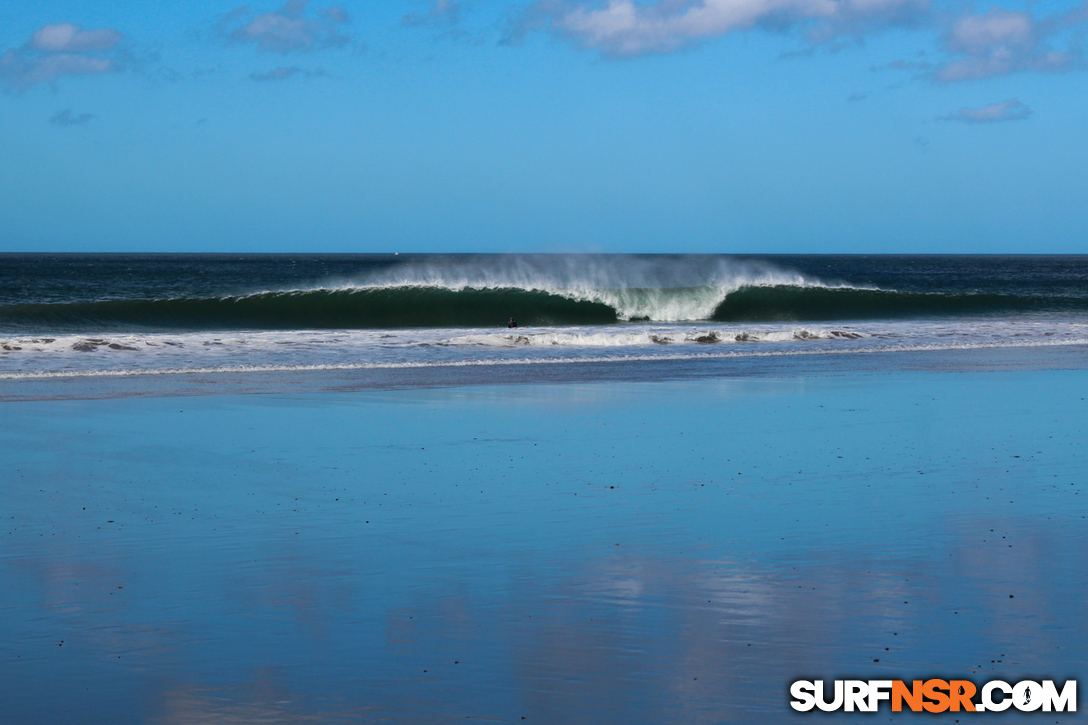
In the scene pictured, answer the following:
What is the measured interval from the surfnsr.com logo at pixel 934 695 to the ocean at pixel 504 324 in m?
16.1

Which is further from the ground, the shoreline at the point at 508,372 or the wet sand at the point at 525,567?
the shoreline at the point at 508,372

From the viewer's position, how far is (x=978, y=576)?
6148 mm

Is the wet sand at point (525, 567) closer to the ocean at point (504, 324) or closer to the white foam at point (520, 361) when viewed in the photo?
the white foam at point (520, 361)

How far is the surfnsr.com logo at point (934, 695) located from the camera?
14.7ft

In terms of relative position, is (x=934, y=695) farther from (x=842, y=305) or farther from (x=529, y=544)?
(x=842, y=305)

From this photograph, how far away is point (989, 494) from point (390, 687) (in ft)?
18.1

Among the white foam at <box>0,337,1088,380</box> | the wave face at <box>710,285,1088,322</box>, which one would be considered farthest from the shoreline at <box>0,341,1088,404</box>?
the wave face at <box>710,285,1088,322</box>

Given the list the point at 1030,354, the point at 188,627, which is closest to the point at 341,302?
the point at 1030,354

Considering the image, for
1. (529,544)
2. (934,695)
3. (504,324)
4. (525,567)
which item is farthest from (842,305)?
(934,695)

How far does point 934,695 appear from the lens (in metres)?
4.59

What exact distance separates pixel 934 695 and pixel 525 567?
2.50 meters

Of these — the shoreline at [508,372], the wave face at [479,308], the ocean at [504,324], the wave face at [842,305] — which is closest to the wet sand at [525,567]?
the shoreline at [508,372]

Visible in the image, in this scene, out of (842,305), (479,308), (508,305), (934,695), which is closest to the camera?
(934,695)

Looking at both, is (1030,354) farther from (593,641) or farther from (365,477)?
(593,641)
